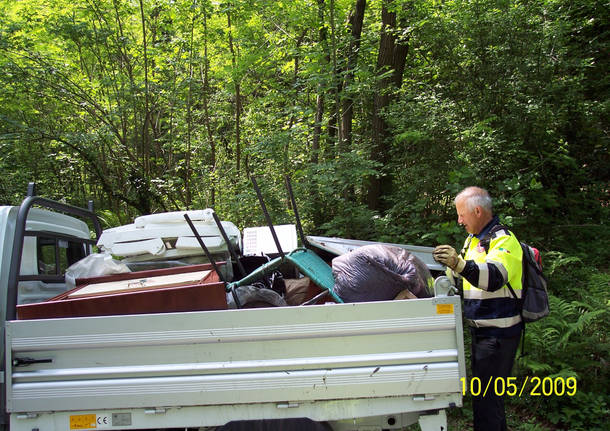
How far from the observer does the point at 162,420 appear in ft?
8.20

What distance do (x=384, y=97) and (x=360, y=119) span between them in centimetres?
114

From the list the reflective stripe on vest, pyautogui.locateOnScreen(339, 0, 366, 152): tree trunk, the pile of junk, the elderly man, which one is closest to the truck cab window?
the pile of junk

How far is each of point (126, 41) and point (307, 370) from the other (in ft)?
29.7

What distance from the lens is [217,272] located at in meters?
3.16

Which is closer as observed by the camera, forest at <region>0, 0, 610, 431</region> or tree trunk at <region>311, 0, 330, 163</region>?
forest at <region>0, 0, 610, 431</region>

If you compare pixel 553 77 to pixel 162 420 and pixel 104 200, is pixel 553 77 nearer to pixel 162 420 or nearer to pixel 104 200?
pixel 162 420

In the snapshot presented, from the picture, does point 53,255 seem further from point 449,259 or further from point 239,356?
point 449,259

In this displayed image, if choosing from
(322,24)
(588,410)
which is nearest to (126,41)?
(322,24)

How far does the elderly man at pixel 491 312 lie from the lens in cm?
288

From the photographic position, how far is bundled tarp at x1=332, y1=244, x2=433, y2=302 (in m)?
2.90

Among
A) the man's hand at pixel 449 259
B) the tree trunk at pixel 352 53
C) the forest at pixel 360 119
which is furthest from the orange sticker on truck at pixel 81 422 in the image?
the tree trunk at pixel 352 53

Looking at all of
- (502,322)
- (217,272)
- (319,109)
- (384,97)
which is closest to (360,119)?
(384,97)

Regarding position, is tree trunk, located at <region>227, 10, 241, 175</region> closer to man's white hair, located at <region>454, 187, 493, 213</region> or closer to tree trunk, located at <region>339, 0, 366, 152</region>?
tree trunk, located at <region>339, 0, 366, 152</region>

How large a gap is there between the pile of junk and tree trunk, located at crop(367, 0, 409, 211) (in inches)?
157
